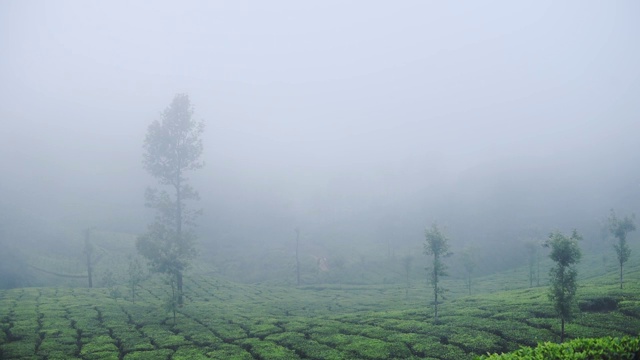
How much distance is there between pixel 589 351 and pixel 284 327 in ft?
123

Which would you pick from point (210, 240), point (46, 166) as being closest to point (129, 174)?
point (46, 166)

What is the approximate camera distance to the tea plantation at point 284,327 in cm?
3428

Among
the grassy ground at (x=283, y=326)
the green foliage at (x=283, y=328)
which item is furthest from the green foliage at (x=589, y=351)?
the grassy ground at (x=283, y=326)

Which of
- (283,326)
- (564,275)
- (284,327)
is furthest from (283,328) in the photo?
(564,275)

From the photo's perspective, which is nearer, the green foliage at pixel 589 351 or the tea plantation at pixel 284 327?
the green foliage at pixel 589 351

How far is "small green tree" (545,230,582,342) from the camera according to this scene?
33781 mm

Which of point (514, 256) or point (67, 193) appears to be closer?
point (514, 256)

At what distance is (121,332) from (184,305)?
1829 centimetres

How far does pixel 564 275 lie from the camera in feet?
113

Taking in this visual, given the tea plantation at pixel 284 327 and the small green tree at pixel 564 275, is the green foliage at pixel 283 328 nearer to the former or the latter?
the tea plantation at pixel 284 327

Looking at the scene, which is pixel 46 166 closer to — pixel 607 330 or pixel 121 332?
pixel 121 332

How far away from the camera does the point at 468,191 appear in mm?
165500

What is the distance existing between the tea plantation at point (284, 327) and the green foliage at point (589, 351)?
1286 centimetres

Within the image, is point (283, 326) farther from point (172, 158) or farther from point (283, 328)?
point (172, 158)
